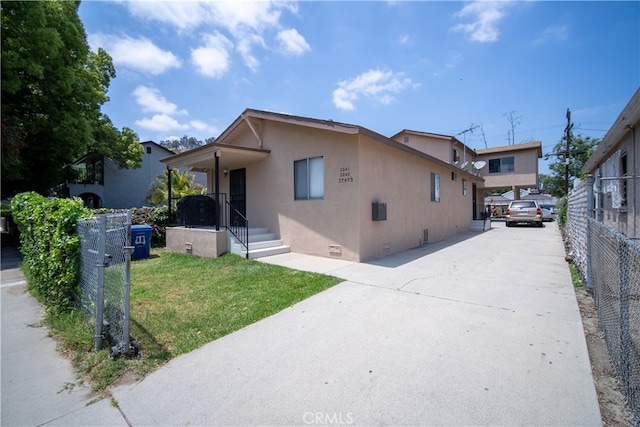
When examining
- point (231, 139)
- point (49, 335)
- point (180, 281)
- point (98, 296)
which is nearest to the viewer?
point (98, 296)

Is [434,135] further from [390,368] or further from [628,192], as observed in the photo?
[390,368]

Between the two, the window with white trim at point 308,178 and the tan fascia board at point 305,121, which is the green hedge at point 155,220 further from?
the window with white trim at point 308,178

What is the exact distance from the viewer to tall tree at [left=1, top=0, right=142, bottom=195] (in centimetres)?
1091

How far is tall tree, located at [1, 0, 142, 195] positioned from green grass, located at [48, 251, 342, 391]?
9561 millimetres

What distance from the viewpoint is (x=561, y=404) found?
2236mm

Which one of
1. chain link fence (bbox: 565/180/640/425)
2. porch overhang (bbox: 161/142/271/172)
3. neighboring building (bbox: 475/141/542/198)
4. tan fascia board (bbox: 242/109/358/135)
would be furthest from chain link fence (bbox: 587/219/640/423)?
neighboring building (bbox: 475/141/542/198)

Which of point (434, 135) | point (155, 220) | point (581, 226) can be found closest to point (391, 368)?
point (581, 226)

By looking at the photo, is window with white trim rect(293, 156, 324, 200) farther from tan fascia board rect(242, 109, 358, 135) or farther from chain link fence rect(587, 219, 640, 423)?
chain link fence rect(587, 219, 640, 423)

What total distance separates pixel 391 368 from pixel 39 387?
3.21 metres

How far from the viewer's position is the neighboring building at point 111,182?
74.6 ft

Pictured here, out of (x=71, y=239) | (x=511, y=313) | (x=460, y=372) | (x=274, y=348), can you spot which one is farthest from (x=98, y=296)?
(x=511, y=313)

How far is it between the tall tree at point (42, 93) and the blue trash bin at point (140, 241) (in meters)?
5.86

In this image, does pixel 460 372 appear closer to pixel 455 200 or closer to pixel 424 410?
pixel 424 410

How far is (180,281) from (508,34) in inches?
470
